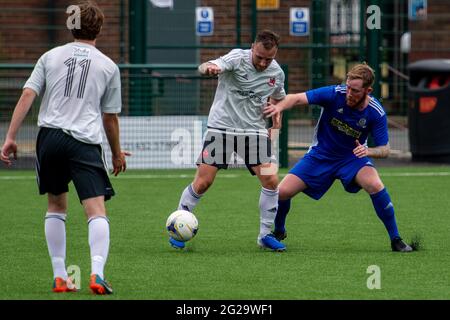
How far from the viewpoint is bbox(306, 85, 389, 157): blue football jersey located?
923cm

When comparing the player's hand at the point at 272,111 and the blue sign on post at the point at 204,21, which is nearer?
the player's hand at the point at 272,111

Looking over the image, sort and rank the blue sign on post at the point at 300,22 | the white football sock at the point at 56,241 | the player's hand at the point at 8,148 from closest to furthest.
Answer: the player's hand at the point at 8,148, the white football sock at the point at 56,241, the blue sign on post at the point at 300,22

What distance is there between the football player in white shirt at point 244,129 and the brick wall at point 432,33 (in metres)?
14.5

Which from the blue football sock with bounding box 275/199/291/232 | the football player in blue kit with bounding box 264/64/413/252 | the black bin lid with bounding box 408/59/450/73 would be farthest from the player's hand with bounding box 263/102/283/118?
the black bin lid with bounding box 408/59/450/73

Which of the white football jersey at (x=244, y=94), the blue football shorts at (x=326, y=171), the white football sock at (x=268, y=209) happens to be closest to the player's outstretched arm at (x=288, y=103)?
the white football jersey at (x=244, y=94)

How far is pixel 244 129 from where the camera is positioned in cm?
953

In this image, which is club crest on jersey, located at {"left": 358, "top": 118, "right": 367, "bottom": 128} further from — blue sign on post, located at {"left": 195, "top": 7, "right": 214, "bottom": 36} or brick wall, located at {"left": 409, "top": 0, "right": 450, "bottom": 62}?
brick wall, located at {"left": 409, "top": 0, "right": 450, "bottom": 62}

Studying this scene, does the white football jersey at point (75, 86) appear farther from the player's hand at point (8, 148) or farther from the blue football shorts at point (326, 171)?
the blue football shorts at point (326, 171)

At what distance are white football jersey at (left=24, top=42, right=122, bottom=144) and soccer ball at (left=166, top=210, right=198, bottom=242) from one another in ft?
6.94

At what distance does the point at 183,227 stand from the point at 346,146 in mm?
1484

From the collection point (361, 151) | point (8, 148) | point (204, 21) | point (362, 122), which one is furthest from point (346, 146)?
point (204, 21)

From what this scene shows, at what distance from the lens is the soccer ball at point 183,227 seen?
909cm
